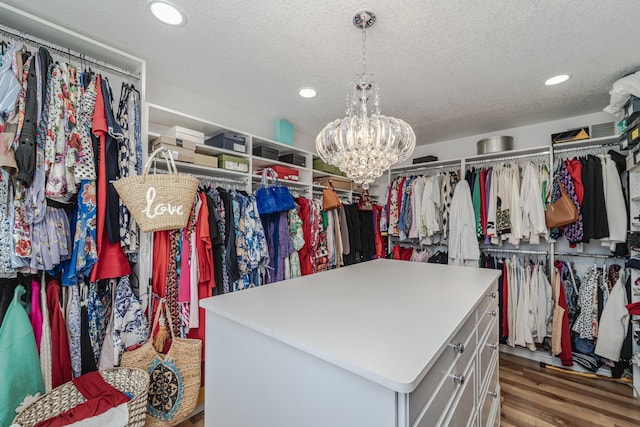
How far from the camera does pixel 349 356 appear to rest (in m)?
0.65

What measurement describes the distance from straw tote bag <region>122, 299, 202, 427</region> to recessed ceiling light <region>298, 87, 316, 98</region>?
6.54 feet

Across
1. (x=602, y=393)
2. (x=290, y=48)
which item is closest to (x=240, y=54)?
(x=290, y=48)

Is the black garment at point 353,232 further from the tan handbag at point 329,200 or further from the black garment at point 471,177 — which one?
the black garment at point 471,177

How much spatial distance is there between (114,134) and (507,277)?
340 centimetres

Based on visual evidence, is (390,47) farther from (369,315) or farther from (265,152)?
(369,315)

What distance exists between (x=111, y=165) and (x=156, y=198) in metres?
0.32

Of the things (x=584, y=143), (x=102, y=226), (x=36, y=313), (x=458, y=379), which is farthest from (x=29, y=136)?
(x=584, y=143)

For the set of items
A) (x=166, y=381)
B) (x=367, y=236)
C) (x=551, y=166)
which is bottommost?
(x=166, y=381)

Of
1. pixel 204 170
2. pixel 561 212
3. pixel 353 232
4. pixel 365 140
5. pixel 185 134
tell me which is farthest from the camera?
pixel 353 232

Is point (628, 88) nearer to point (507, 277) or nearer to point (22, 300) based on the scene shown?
point (507, 277)

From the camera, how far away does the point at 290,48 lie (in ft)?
5.23

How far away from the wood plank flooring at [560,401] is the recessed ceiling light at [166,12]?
7.91 ft

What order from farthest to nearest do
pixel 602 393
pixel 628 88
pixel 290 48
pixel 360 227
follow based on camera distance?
pixel 360 227 < pixel 602 393 < pixel 628 88 < pixel 290 48

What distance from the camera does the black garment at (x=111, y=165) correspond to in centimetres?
145
